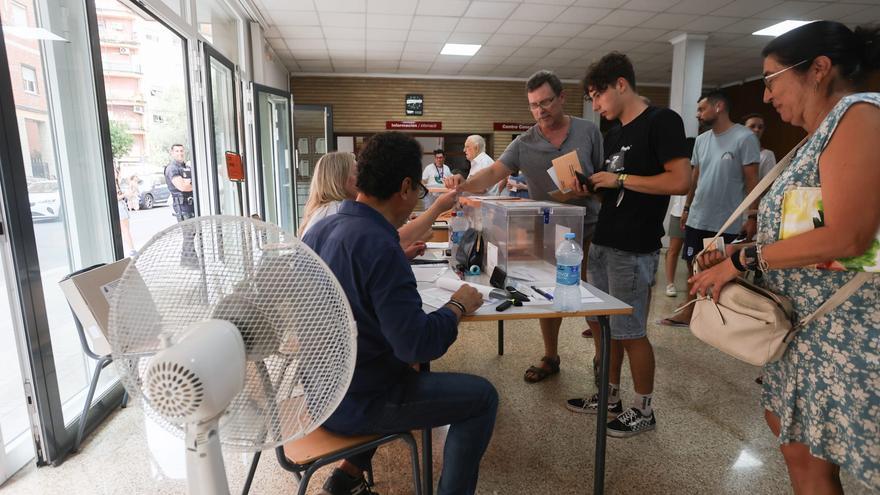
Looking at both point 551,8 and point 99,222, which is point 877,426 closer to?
point 99,222

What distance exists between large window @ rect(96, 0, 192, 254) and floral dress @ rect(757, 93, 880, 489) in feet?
9.43

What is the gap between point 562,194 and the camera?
7.16 ft

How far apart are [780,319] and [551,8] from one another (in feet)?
15.3

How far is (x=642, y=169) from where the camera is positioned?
185 centimetres

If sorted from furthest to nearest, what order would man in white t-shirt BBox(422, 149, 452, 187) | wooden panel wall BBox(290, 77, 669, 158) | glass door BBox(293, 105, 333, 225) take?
wooden panel wall BBox(290, 77, 669, 158) → man in white t-shirt BBox(422, 149, 452, 187) → glass door BBox(293, 105, 333, 225)

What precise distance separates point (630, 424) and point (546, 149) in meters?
1.43

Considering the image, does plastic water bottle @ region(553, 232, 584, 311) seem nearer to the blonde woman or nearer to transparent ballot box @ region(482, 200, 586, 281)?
transparent ballot box @ region(482, 200, 586, 281)

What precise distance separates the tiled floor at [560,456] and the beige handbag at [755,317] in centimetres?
87

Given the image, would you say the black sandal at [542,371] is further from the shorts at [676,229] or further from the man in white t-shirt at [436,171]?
the man in white t-shirt at [436,171]

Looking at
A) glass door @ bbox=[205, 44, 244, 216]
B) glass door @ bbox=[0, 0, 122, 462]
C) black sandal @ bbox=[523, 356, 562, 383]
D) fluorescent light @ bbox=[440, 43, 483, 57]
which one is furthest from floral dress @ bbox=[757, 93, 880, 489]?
fluorescent light @ bbox=[440, 43, 483, 57]

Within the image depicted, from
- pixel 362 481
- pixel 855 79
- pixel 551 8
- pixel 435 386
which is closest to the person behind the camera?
pixel 855 79

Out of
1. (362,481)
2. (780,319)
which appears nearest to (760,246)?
(780,319)

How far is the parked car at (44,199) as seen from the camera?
186cm

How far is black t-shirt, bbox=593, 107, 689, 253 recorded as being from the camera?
1.77 m
